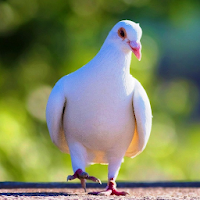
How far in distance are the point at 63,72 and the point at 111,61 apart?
5.98 meters

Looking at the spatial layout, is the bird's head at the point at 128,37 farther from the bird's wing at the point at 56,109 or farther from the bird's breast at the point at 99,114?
the bird's wing at the point at 56,109

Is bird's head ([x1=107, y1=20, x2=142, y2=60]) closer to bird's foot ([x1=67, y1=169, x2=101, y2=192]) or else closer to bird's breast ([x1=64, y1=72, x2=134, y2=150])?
bird's breast ([x1=64, y1=72, x2=134, y2=150])

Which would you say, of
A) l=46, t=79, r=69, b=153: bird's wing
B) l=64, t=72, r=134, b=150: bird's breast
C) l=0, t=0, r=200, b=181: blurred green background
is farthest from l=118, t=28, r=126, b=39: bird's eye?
l=0, t=0, r=200, b=181: blurred green background

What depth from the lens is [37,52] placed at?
34.4 ft

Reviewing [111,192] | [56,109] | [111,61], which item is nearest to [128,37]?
[111,61]

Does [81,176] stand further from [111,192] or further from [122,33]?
[122,33]

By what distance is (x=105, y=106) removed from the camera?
4477 mm

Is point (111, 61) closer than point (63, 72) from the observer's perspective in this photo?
Yes

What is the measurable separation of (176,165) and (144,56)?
9.82 feet

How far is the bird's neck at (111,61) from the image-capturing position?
14.8 feet

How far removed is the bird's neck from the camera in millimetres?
4496

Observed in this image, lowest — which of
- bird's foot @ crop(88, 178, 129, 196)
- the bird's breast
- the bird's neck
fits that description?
bird's foot @ crop(88, 178, 129, 196)

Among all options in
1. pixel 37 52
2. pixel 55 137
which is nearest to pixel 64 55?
pixel 37 52

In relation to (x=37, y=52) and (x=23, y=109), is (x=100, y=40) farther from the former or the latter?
(x=23, y=109)
